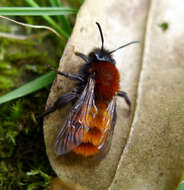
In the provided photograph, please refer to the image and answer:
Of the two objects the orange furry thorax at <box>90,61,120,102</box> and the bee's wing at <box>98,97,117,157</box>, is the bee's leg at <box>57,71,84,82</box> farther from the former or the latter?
the bee's wing at <box>98,97,117,157</box>

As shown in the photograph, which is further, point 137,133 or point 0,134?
point 0,134

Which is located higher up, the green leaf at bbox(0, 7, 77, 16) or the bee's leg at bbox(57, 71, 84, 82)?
the green leaf at bbox(0, 7, 77, 16)

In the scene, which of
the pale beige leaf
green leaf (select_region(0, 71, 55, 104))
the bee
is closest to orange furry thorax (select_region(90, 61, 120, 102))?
the bee

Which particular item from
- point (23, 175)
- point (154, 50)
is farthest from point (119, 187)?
point (154, 50)

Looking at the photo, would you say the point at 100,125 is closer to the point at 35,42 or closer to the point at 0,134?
the point at 0,134

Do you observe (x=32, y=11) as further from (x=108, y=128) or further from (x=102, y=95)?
(x=108, y=128)

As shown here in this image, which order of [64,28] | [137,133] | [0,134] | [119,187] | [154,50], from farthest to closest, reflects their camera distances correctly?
[64,28]
[154,50]
[0,134]
[137,133]
[119,187]

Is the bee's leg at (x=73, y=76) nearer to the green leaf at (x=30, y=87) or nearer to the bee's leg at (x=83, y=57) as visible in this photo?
the bee's leg at (x=83, y=57)

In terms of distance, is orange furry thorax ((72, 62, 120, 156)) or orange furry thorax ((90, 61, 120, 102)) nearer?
orange furry thorax ((72, 62, 120, 156))
